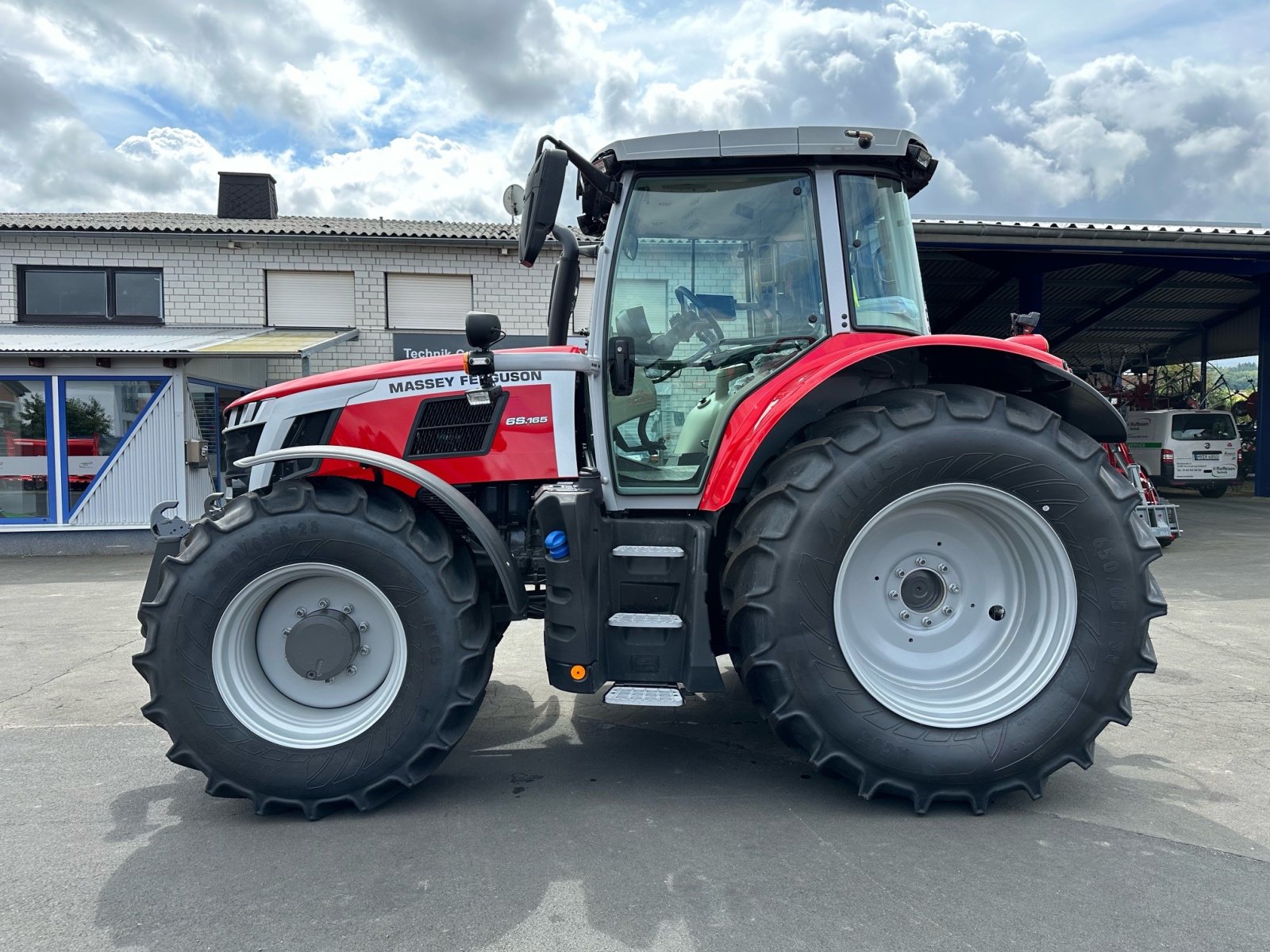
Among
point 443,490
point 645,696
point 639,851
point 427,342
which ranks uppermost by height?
point 427,342

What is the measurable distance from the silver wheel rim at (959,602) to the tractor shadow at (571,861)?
1.43ft

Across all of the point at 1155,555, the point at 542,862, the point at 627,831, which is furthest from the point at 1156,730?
the point at 542,862

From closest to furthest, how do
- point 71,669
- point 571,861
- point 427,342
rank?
point 571,861 < point 71,669 < point 427,342

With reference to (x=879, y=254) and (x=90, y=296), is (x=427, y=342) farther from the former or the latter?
(x=879, y=254)

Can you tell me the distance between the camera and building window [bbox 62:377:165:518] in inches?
423

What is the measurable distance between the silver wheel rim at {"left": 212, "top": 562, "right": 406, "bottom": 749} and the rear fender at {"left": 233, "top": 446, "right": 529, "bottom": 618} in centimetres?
40

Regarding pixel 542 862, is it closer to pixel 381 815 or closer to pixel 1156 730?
pixel 381 815

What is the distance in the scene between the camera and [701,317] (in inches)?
128

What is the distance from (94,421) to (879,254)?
11138 millimetres

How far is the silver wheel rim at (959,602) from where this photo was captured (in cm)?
294

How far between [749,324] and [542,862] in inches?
82.3

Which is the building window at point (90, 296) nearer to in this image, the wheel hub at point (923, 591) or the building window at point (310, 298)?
the building window at point (310, 298)

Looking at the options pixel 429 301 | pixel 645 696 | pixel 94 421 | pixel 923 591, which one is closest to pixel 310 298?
pixel 429 301

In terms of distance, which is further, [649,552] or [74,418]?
[74,418]
